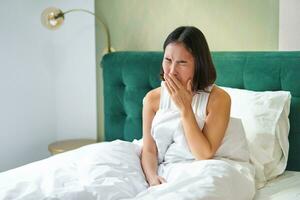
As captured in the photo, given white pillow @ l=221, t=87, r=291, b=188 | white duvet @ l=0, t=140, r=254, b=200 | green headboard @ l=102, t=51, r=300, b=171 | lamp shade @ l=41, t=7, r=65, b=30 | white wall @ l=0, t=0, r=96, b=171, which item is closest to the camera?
white duvet @ l=0, t=140, r=254, b=200

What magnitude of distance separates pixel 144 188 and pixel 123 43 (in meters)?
1.34

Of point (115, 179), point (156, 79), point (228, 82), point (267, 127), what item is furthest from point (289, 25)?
point (115, 179)

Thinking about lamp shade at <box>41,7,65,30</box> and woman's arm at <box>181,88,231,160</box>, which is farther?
lamp shade at <box>41,7,65,30</box>

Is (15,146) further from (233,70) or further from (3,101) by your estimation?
(233,70)

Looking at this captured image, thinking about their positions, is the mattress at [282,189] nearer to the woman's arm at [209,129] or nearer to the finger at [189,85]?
the woman's arm at [209,129]

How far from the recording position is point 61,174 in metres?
1.57

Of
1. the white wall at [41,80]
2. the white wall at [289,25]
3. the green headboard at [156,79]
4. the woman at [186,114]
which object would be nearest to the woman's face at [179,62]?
the woman at [186,114]

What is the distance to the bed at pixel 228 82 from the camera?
1.92m

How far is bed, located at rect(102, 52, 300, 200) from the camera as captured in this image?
75.7 inches

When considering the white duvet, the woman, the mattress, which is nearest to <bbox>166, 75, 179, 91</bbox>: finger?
the woman

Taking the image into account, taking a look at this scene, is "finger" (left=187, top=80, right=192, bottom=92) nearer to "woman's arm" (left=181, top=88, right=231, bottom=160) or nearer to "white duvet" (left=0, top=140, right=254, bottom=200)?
"woman's arm" (left=181, top=88, right=231, bottom=160)

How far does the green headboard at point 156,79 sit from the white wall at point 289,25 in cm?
10

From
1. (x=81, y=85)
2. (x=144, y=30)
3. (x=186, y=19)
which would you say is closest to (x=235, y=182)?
(x=186, y=19)

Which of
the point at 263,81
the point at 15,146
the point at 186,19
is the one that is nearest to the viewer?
the point at 263,81
